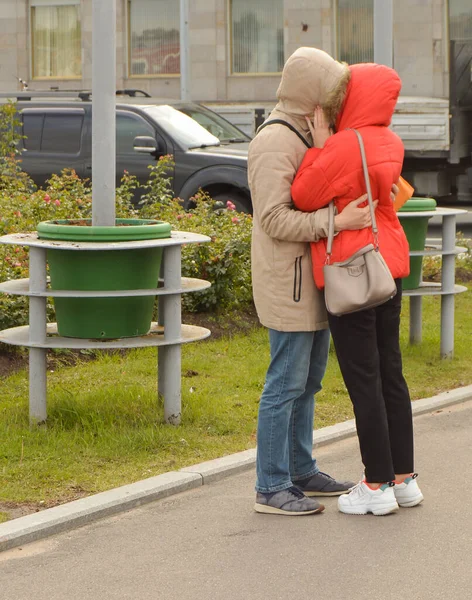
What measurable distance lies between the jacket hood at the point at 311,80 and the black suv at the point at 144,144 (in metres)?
8.56

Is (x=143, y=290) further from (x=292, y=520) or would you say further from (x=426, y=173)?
(x=426, y=173)

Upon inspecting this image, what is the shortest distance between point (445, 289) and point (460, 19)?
16224mm

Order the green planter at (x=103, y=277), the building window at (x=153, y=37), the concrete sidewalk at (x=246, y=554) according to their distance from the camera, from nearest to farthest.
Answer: the concrete sidewalk at (x=246, y=554)
the green planter at (x=103, y=277)
the building window at (x=153, y=37)

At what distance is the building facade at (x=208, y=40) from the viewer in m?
25.6

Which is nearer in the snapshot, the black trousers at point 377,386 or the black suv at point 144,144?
the black trousers at point 377,386

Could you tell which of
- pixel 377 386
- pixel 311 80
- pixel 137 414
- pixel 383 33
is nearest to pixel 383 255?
pixel 377 386

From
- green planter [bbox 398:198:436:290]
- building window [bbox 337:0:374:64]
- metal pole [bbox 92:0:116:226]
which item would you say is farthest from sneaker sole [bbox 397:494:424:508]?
building window [bbox 337:0:374:64]

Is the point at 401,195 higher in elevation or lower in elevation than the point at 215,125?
lower

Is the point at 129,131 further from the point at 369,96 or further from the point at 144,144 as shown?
the point at 369,96

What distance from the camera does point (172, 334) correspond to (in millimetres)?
6340

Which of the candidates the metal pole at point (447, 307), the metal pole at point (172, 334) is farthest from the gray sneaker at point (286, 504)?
the metal pole at point (447, 307)

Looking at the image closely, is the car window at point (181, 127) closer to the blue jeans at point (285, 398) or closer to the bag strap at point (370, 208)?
the blue jeans at point (285, 398)

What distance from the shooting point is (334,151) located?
483 centimetres

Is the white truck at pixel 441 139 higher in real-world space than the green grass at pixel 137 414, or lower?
higher
